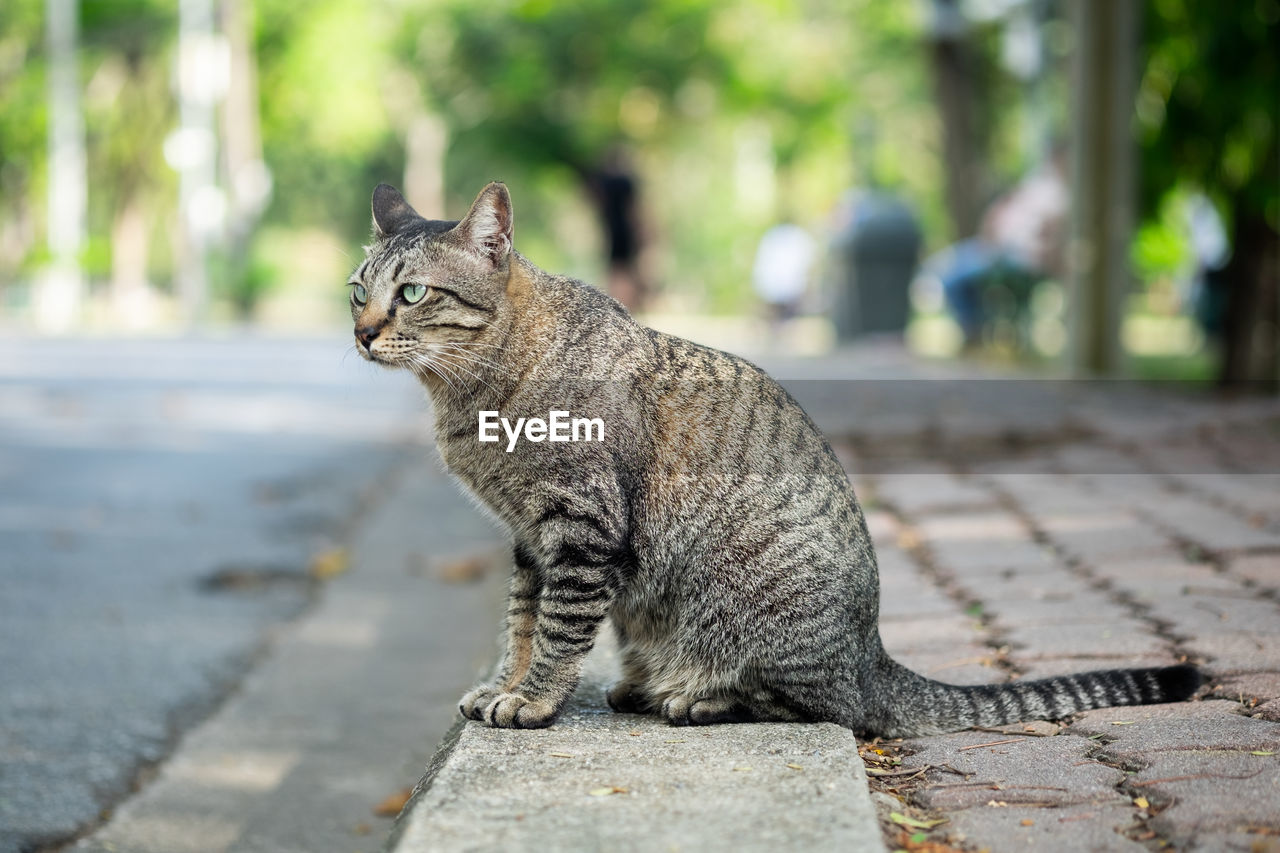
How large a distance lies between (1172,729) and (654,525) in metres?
1.19

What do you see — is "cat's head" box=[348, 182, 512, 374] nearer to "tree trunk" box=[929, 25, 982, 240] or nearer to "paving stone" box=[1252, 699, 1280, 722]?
"paving stone" box=[1252, 699, 1280, 722]

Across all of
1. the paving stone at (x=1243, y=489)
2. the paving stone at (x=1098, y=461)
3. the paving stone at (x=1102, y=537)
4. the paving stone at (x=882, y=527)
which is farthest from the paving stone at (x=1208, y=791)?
the paving stone at (x=1098, y=461)

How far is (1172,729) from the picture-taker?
295cm

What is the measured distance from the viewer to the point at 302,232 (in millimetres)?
60844

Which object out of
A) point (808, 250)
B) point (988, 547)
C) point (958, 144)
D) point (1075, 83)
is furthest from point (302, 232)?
Answer: point (988, 547)

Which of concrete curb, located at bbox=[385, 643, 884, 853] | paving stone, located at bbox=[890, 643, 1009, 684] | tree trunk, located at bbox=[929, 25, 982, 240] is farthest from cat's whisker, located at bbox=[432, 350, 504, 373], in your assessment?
tree trunk, located at bbox=[929, 25, 982, 240]

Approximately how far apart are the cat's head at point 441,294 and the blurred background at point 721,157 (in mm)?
543

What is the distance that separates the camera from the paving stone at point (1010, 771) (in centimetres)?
262

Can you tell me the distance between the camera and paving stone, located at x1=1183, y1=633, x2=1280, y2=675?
3.37 metres

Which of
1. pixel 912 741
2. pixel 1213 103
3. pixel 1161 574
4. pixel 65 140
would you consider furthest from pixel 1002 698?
pixel 65 140

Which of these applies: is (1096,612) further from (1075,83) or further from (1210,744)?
(1075,83)

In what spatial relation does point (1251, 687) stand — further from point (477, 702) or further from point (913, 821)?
point (477, 702)

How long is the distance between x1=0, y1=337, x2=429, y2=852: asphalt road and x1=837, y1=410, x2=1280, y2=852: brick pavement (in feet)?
6.16

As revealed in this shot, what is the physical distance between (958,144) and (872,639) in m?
16.3
